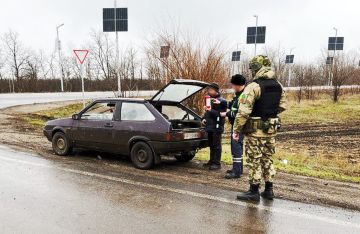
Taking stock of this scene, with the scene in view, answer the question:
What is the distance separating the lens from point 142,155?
700 centimetres

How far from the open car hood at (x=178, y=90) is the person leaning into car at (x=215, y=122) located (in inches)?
10.7

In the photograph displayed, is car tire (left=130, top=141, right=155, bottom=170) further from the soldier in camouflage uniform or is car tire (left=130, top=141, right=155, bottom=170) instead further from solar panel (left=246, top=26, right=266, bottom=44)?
solar panel (left=246, top=26, right=266, bottom=44)

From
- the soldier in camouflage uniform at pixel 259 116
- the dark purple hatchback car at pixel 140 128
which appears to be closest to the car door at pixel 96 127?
the dark purple hatchback car at pixel 140 128

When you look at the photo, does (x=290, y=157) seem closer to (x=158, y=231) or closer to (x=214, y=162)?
(x=214, y=162)

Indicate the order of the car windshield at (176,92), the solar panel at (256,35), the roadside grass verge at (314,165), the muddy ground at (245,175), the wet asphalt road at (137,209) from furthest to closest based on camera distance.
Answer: the solar panel at (256,35), the car windshield at (176,92), the roadside grass verge at (314,165), the muddy ground at (245,175), the wet asphalt road at (137,209)

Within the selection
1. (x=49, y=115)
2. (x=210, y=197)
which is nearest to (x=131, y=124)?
(x=210, y=197)

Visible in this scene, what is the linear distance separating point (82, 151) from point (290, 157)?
509 cm

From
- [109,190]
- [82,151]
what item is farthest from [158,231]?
[82,151]

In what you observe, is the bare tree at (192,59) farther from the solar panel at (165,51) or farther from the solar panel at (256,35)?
the solar panel at (256,35)

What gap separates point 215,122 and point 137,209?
2.80 metres

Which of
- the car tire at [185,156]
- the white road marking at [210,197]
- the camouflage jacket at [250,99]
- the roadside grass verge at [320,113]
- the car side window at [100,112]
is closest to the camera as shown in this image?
the white road marking at [210,197]

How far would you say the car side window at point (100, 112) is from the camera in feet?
24.6

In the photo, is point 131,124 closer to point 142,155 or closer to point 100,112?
point 142,155

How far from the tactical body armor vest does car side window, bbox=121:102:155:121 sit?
2.41 metres
